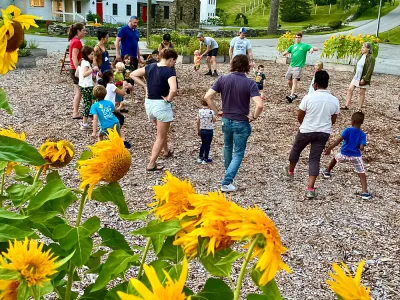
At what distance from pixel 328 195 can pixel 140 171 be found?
8.71ft

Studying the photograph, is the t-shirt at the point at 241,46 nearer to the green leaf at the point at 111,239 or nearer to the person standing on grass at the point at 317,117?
the person standing on grass at the point at 317,117

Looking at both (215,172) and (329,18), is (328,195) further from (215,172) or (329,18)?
(329,18)

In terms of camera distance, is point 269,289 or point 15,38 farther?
point 15,38

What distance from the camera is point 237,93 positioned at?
546 centimetres

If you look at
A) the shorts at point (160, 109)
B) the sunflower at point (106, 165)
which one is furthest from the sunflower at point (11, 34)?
the shorts at point (160, 109)

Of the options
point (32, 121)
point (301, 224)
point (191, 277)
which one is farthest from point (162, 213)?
point (32, 121)

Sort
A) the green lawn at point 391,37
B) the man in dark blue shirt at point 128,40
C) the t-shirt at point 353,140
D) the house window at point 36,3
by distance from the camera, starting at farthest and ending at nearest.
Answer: the house window at point 36,3 < the green lawn at point 391,37 < the man in dark blue shirt at point 128,40 < the t-shirt at point 353,140

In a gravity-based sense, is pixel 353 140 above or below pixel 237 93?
below

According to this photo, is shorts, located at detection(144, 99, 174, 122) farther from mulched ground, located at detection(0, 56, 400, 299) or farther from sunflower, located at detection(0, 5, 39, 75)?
sunflower, located at detection(0, 5, 39, 75)

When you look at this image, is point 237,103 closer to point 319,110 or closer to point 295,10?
point 319,110

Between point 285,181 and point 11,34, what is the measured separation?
5645mm

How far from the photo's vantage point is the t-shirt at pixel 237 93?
5.44 metres

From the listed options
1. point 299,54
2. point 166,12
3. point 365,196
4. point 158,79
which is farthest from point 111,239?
point 166,12

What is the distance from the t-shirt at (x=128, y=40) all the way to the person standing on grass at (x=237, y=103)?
5212mm
